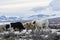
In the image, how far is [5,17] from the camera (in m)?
35.8

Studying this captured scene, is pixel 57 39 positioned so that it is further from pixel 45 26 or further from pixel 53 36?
pixel 45 26

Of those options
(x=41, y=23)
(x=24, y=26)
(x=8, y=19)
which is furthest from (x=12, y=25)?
(x=8, y=19)

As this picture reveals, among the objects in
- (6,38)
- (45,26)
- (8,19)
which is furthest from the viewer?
(8,19)

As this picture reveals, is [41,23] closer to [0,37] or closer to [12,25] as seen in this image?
[12,25]

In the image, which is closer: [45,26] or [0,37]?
[0,37]

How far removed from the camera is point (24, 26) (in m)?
22.3

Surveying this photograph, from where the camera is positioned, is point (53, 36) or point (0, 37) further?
point (0, 37)

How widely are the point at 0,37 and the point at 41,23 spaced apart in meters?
5.11

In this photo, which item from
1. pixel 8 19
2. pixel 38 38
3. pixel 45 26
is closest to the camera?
pixel 38 38

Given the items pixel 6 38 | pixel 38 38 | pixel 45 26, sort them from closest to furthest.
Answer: pixel 38 38
pixel 6 38
pixel 45 26

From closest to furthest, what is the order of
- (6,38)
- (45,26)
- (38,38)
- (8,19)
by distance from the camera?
(38,38)
(6,38)
(45,26)
(8,19)

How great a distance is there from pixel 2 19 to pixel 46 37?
20.9 meters

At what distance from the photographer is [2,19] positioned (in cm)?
3597

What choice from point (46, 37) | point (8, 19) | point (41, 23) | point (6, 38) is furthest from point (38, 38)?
point (8, 19)
